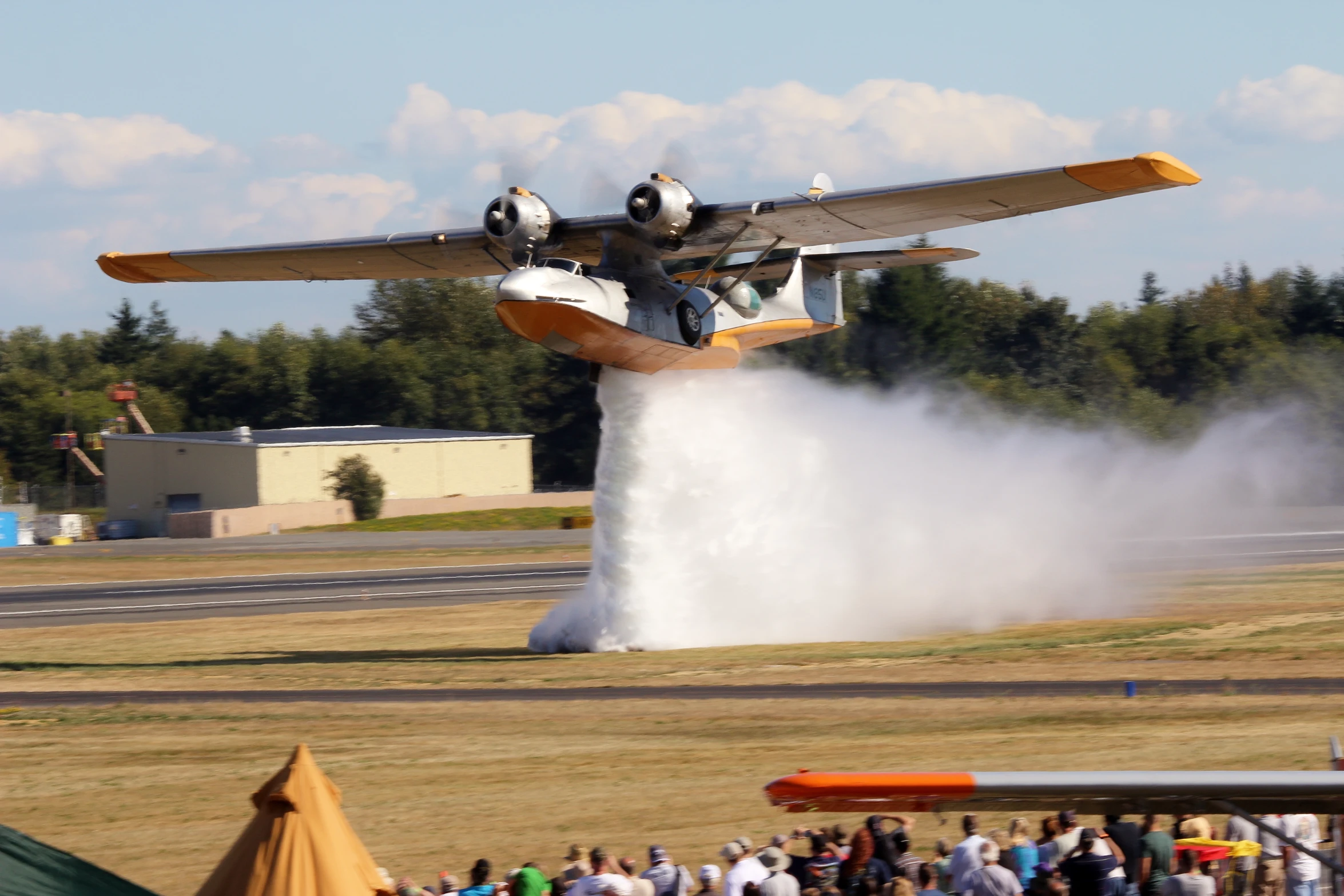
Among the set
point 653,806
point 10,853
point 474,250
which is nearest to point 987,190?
point 474,250

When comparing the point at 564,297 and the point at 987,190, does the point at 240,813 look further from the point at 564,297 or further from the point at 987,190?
Result: the point at 987,190

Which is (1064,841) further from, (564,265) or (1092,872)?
(564,265)

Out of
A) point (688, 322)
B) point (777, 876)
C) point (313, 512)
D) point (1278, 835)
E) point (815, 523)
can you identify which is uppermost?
point (688, 322)

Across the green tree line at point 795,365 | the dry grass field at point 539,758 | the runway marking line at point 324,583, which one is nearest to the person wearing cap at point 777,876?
the dry grass field at point 539,758

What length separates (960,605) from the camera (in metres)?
31.8

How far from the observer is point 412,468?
256ft

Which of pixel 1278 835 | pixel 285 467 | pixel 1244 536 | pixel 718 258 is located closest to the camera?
pixel 1278 835

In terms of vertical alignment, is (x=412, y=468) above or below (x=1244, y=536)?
above

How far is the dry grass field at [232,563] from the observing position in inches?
2029

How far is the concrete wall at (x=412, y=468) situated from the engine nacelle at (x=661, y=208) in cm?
5143

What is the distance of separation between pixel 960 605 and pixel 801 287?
8.26m

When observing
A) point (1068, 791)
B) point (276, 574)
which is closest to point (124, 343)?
point (276, 574)

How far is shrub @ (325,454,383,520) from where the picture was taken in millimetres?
73188

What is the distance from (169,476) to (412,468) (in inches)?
511
